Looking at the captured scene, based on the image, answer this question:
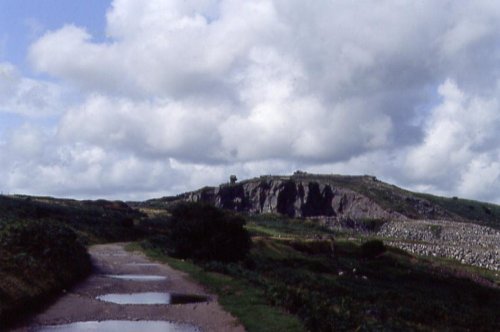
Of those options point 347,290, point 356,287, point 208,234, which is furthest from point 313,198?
point 347,290

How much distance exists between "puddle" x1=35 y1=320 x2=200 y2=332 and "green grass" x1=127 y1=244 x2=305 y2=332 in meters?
1.75

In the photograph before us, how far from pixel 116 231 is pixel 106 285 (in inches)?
1466

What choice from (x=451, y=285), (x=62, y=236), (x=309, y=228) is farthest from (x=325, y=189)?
(x=62, y=236)

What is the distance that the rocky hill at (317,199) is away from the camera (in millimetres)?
128750

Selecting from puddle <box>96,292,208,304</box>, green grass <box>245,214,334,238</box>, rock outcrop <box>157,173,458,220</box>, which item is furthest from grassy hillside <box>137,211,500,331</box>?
rock outcrop <box>157,173,458,220</box>

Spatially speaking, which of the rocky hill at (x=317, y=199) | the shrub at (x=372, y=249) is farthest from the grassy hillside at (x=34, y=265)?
the rocky hill at (x=317, y=199)

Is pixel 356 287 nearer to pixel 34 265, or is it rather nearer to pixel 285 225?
pixel 34 265

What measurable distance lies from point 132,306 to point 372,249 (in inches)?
1613

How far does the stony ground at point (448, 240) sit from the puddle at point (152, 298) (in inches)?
1805

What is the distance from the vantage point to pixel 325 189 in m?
140

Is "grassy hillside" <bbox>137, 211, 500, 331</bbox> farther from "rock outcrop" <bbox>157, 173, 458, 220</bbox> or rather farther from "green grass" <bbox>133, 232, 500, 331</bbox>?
"rock outcrop" <bbox>157, 173, 458, 220</bbox>

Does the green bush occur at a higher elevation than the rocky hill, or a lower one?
lower

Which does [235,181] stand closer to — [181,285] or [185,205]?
[185,205]

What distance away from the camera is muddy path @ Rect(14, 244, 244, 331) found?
1931 centimetres
